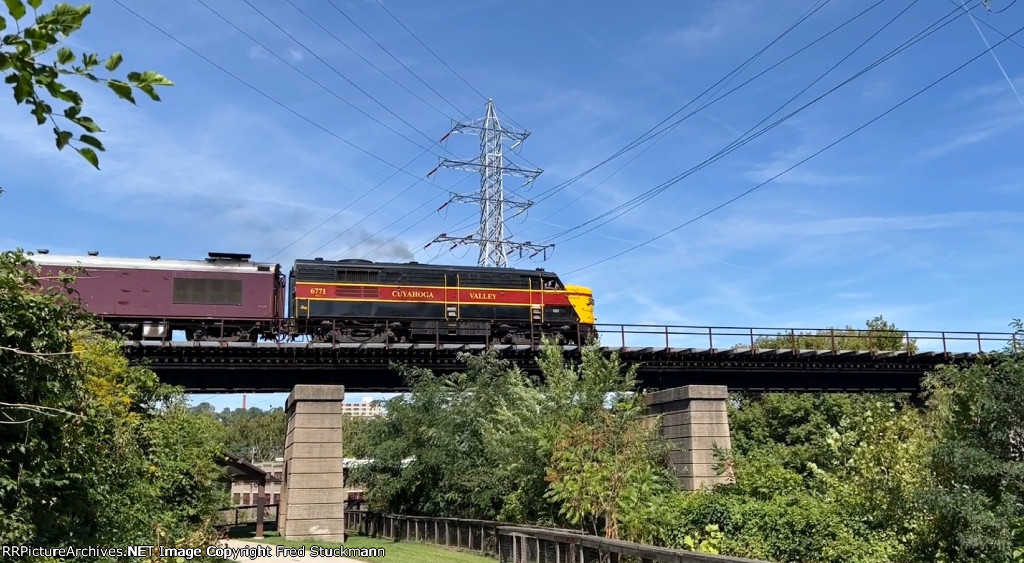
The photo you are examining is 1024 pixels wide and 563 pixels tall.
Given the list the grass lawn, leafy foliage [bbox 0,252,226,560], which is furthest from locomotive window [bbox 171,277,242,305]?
leafy foliage [bbox 0,252,226,560]

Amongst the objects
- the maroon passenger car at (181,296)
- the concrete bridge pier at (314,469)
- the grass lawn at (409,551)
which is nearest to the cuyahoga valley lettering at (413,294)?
the maroon passenger car at (181,296)

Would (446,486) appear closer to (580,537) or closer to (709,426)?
(709,426)

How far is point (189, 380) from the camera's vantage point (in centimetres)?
3147

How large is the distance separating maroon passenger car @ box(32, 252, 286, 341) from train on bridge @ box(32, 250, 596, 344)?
4cm

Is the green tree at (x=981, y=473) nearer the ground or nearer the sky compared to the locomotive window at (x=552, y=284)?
nearer the ground

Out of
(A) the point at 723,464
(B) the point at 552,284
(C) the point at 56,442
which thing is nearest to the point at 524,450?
(A) the point at 723,464

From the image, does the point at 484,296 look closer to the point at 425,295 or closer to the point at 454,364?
the point at 425,295

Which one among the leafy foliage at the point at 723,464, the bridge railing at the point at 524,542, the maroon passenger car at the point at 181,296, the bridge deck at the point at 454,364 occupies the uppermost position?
the maroon passenger car at the point at 181,296

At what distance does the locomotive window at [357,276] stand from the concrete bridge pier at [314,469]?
303 inches

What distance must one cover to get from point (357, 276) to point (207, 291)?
22.3 feet

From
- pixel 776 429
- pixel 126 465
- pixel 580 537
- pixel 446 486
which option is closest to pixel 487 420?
pixel 446 486

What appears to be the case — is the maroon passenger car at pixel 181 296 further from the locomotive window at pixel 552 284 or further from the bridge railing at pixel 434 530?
the locomotive window at pixel 552 284

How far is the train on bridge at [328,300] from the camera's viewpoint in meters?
33.9

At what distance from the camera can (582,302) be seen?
137 ft
